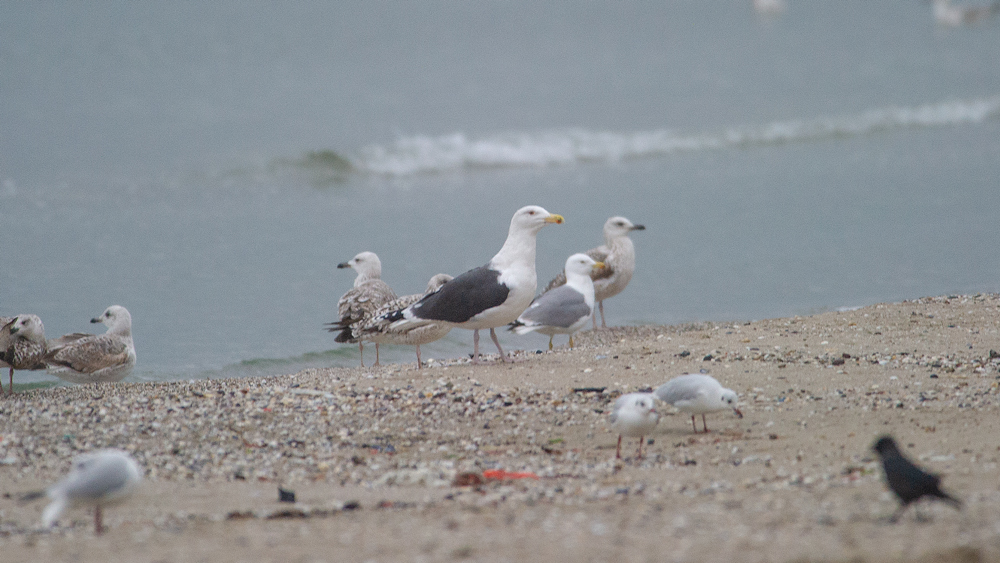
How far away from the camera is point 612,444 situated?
233 inches

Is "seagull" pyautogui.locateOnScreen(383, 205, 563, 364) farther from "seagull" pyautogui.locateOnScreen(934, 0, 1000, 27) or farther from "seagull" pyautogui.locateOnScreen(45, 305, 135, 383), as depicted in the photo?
"seagull" pyautogui.locateOnScreen(934, 0, 1000, 27)

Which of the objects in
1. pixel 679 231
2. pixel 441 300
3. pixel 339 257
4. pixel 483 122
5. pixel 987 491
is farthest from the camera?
pixel 483 122

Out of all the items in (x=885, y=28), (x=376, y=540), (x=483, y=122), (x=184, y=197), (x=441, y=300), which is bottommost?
(x=376, y=540)

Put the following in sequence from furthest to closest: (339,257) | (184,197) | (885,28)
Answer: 1. (885,28)
2. (184,197)
3. (339,257)

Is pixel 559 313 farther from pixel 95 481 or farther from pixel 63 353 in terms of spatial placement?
pixel 95 481

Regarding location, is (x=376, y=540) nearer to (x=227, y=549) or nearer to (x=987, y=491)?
(x=227, y=549)

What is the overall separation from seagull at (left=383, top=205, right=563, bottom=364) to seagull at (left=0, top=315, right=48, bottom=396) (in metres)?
3.00

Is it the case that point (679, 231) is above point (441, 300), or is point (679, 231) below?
above

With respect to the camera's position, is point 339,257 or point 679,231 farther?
point 679,231

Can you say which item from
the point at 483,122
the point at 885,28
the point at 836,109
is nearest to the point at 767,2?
the point at 885,28

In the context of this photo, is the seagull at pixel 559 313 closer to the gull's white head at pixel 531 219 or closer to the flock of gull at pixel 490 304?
the flock of gull at pixel 490 304

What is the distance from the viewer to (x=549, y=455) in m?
5.70

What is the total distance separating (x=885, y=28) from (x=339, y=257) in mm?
33203

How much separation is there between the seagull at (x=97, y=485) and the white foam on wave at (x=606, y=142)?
17.9m
